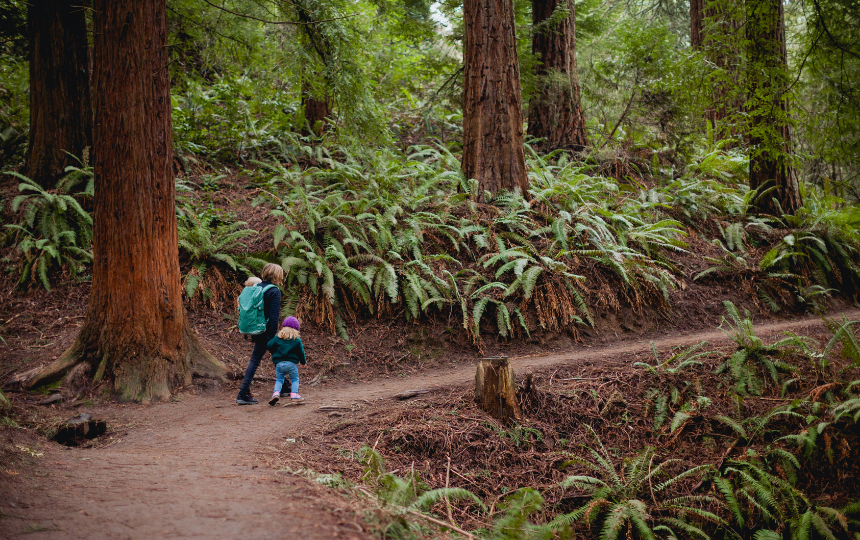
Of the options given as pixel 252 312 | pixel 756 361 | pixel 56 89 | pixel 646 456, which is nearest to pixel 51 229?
pixel 56 89

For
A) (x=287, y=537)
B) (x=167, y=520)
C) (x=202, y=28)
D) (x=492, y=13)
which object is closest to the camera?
(x=287, y=537)

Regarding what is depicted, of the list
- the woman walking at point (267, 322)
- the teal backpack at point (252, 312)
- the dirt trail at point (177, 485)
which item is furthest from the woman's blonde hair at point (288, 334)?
the dirt trail at point (177, 485)

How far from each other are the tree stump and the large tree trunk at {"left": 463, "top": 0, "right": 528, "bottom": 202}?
5214 millimetres

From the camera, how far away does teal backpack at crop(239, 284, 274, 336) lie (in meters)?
5.88

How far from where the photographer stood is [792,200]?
37.5 feet

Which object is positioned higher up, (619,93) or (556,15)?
(556,15)

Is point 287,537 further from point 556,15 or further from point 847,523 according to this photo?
point 556,15

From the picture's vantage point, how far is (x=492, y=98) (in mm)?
9695

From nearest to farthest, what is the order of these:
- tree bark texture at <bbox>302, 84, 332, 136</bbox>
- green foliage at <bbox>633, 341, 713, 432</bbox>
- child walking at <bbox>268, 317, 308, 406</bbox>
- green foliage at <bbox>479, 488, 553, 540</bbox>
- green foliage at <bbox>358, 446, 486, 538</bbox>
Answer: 1. green foliage at <bbox>358, 446, 486, 538</bbox>
2. green foliage at <bbox>479, 488, 553, 540</bbox>
3. green foliage at <bbox>633, 341, 713, 432</bbox>
4. child walking at <bbox>268, 317, 308, 406</bbox>
5. tree bark texture at <bbox>302, 84, 332, 136</bbox>

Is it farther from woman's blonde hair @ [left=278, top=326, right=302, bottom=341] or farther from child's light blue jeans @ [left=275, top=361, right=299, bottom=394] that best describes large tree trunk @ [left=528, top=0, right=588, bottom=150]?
child's light blue jeans @ [left=275, top=361, right=299, bottom=394]

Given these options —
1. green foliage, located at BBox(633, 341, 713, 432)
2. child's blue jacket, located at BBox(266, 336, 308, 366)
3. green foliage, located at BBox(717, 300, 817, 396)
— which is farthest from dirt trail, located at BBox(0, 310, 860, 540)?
green foliage, located at BBox(717, 300, 817, 396)

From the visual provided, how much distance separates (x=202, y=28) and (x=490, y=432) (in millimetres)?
7938

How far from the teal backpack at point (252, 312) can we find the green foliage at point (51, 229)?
3974 mm

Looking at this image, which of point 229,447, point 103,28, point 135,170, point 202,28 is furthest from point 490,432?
point 202,28
